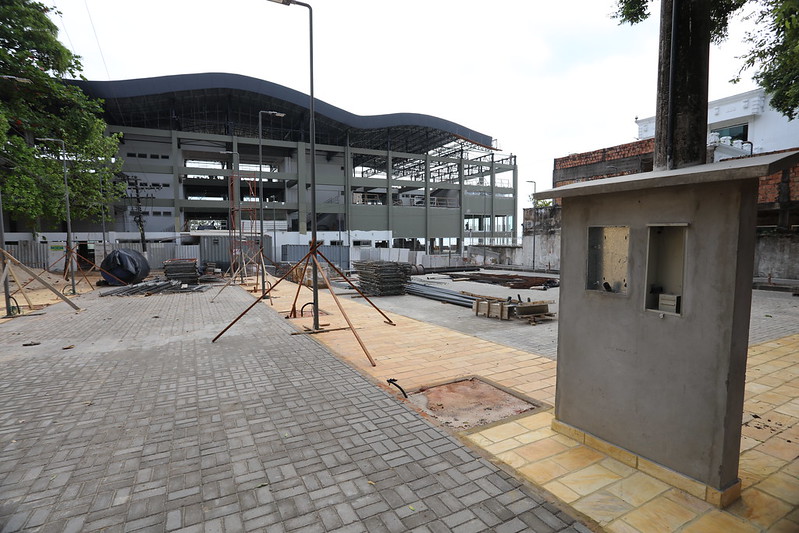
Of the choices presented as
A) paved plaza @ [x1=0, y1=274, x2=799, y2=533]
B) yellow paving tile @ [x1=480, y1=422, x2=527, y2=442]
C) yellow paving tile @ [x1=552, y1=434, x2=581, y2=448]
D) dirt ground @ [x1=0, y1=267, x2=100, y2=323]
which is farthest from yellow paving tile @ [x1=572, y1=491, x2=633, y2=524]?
dirt ground @ [x1=0, y1=267, x2=100, y2=323]

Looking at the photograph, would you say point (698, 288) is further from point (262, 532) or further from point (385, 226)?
point (385, 226)

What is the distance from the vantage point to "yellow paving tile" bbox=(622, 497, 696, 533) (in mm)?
2654

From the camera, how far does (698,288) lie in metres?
2.85

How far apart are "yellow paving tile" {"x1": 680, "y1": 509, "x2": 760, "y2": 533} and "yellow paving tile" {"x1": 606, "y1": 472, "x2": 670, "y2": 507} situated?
31 cm

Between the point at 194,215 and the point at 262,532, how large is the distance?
55.8 meters

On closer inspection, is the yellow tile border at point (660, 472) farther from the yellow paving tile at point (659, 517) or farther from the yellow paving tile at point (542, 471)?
the yellow paving tile at point (542, 471)

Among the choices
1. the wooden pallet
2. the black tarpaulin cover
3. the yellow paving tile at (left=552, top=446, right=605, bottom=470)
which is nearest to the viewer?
the yellow paving tile at (left=552, top=446, right=605, bottom=470)

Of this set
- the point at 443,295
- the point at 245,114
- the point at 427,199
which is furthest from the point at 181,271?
the point at 427,199

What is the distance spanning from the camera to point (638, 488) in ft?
10.1

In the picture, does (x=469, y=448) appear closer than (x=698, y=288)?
No

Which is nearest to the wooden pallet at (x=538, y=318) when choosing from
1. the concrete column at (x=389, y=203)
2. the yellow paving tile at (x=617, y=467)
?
the yellow paving tile at (x=617, y=467)

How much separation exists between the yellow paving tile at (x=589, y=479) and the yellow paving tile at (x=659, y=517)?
321 millimetres

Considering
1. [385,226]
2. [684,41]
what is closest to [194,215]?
[385,226]

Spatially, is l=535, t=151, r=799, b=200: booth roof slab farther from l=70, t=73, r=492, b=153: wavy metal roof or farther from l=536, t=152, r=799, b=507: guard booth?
l=70, t=73, r=492, b=153: wavy metal roof
